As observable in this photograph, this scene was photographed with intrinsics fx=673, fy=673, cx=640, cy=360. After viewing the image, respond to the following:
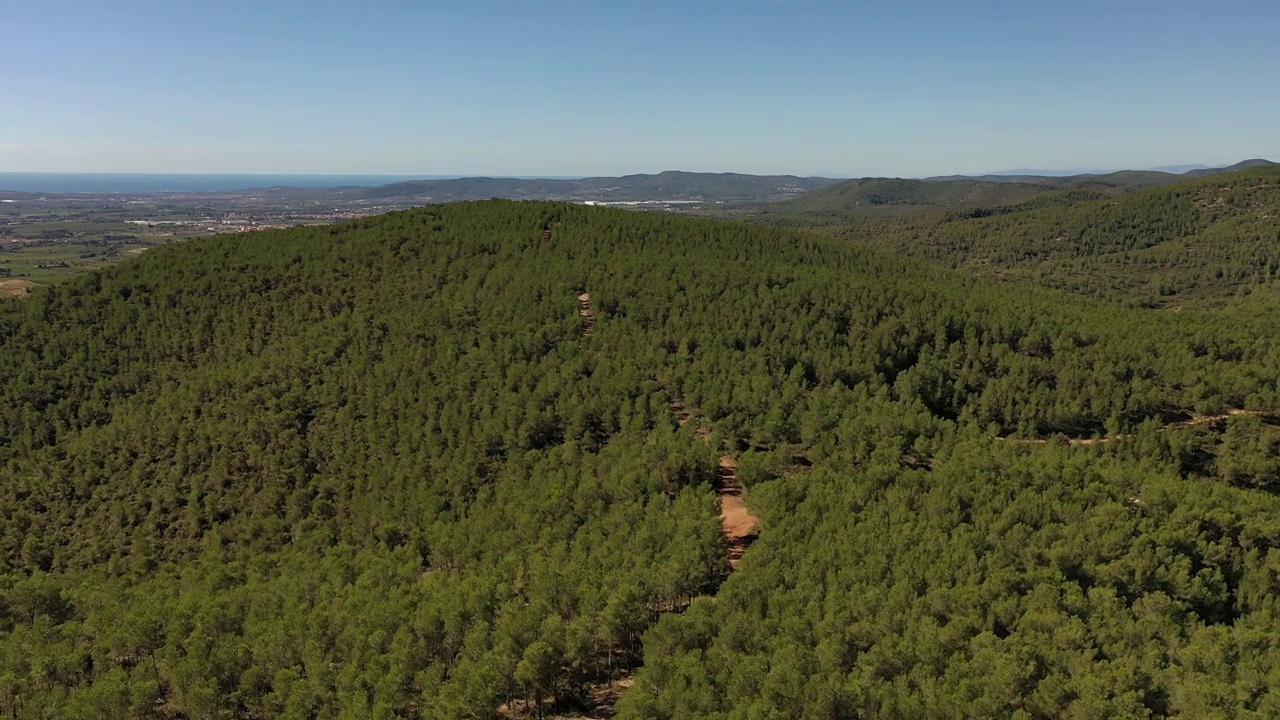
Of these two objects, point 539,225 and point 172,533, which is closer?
point 172,533

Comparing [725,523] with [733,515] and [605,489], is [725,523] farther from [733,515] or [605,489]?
[605,489]

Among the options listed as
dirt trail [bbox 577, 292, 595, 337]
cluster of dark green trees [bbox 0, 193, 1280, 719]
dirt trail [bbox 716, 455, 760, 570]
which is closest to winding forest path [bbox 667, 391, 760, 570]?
dirt trail [bbox 716, 455, 760, 570]

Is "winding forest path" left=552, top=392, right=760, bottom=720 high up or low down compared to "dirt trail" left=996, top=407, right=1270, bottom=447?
down

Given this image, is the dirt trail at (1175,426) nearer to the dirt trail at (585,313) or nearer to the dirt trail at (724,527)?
the dirt trail at (724,527)

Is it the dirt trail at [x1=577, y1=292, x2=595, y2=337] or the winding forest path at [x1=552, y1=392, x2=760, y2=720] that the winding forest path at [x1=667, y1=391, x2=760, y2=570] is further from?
the dirt trail at [x1=577, y1=292, x2=595, y2=337]

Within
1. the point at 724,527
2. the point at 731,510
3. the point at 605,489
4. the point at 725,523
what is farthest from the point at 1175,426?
the point at 605,489

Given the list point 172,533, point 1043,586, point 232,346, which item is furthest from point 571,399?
point 232,346

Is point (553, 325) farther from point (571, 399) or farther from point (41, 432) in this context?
point (41, 432)
